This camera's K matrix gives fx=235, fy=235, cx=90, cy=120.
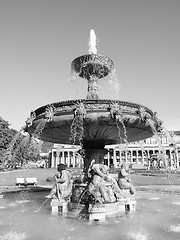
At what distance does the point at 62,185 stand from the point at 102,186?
164cm

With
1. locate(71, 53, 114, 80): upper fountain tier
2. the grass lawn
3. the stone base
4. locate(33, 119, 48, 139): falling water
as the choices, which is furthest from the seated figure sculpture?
the grass lawn

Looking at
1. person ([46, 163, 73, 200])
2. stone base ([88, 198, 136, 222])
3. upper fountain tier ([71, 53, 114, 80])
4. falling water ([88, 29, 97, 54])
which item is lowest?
stone base ([88, 198, 136, 222])

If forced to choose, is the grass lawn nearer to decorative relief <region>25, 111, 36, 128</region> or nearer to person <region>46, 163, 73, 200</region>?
person <region>46, 163, 73, 200</region>

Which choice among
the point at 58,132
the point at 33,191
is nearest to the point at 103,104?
the point at 58,132

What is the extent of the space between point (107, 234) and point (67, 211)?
3.09 m

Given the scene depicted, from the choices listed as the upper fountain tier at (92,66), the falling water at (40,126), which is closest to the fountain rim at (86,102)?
the falling water at (40,126)

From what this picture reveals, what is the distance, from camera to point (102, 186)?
743 cm

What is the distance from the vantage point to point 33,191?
14055 mm

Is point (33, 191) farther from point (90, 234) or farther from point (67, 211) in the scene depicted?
point (90, 234)

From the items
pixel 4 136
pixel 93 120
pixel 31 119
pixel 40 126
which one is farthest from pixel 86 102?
pixel 4 136

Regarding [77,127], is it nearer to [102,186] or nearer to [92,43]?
[102,186]

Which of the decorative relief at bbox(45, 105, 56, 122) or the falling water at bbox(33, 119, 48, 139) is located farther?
the falling water at bbox(33, 119, 48, 139)

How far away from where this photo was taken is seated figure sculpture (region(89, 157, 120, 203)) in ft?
24.1

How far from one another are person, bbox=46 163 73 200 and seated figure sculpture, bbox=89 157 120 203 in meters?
1.12
